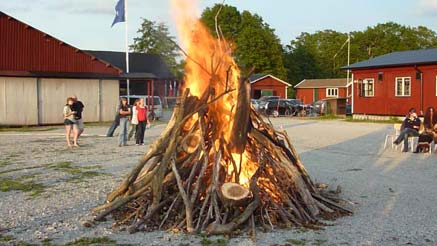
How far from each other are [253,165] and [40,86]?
26303 mm

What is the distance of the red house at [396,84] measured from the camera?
33062mm

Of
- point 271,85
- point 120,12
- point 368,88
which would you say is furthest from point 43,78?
point 271,85

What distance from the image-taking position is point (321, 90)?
68.9m

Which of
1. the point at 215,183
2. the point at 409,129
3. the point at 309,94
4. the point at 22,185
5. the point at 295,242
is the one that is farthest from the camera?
the point at 309,94

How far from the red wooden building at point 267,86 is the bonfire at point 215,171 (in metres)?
56.1

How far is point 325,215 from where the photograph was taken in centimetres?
842

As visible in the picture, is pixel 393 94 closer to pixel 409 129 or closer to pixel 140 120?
pixel 409 129

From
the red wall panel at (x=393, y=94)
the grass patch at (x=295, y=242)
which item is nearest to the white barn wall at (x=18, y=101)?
the red wall panel at (x=393, y=94)

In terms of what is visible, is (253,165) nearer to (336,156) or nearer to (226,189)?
(226,189)

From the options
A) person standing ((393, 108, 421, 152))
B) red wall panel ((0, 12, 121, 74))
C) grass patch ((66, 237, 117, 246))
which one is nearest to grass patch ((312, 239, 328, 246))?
grass patch ((66, 237, 117, 246))

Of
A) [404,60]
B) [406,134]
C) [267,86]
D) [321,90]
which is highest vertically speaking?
[404,60]

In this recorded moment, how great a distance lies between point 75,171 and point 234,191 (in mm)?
6375

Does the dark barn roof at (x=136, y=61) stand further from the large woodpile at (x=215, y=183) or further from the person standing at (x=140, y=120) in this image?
the large woodpile at (x=215, y=183)

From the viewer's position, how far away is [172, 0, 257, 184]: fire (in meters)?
8.86
